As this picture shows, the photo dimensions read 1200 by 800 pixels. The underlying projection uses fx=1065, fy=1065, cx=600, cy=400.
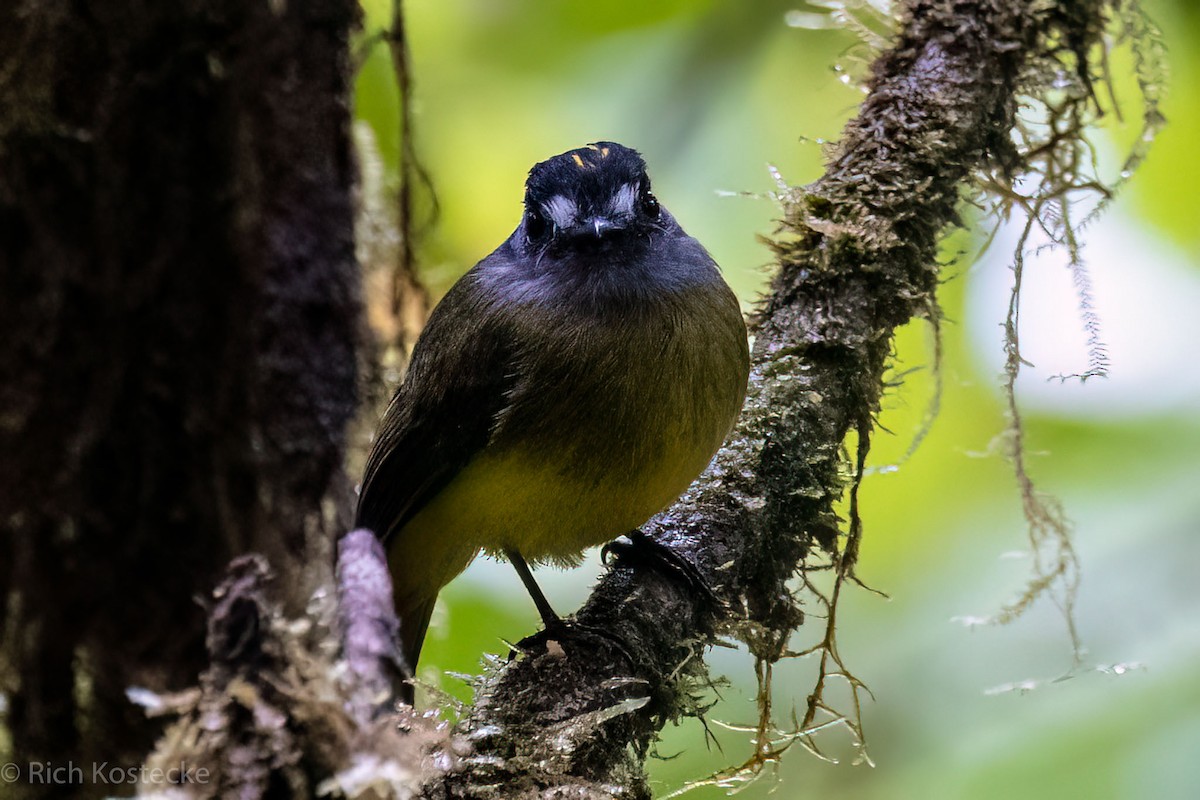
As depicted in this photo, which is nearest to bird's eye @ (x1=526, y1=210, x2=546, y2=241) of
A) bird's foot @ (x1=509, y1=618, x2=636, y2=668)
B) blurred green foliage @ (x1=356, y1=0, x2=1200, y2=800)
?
blurred green foliage @ (x1=356, y1=0, x2=1200, y2=800)

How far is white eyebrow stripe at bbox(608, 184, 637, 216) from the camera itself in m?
2.60

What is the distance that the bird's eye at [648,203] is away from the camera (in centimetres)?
268

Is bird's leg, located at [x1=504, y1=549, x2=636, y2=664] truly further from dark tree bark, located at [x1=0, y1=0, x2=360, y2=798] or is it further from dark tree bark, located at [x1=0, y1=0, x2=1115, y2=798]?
dark tree bark, located at [x1=0, y1=0, x2=360, y2=798]

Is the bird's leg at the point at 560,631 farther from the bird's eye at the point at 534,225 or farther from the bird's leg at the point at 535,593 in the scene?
the bird's eye at the point at 534,225

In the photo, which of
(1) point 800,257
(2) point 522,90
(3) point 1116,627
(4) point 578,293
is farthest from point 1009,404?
(2) point 522,90

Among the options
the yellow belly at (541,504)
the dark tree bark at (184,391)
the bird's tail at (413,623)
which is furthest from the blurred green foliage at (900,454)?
the dark tree bark at (184,391)

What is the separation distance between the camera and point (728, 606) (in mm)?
2492

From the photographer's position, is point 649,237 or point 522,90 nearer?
point 649,237

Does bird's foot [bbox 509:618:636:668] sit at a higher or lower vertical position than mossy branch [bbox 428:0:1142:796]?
lower

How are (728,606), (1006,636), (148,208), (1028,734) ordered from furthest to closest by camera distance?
(1006,636), (1028,734), (728,606), (148,208)

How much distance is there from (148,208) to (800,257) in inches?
75.2

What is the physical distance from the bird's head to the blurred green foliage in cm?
50

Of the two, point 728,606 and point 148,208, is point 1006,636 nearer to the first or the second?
point 728,606

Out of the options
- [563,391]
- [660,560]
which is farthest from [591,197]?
[660,560]
